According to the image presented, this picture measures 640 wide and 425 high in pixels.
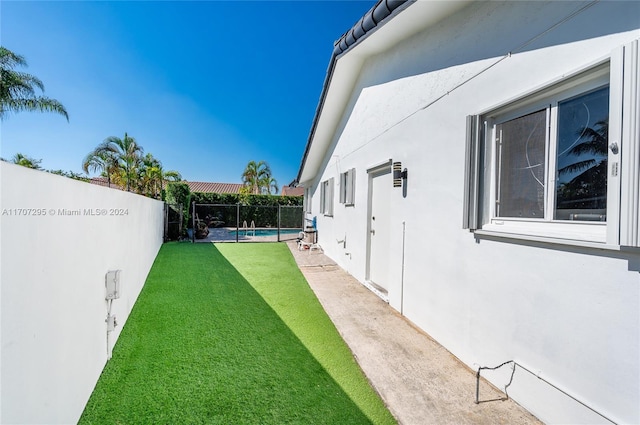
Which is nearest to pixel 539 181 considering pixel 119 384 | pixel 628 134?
pixel 628 134

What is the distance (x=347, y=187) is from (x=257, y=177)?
2666 centimetres

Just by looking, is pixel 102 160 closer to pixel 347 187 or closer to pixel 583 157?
pixel 347 187

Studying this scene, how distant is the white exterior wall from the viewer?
4.17ft

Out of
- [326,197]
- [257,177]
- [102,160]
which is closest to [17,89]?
[102,160]

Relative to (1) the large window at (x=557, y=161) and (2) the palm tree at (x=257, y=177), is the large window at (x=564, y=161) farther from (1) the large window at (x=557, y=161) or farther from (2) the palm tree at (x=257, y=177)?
(2) the palm tree at (x=257, y=177)

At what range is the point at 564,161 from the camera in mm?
2385

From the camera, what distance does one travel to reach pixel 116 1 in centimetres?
697

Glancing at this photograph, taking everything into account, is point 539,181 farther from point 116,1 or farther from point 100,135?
point 100,135

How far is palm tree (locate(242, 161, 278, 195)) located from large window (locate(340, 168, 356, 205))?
25544 millimetres

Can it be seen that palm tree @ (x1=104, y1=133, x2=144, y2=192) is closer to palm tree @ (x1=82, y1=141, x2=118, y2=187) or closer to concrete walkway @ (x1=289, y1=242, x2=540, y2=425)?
palm tree @ (x1=82, y1=141, x2=118, y2=187)

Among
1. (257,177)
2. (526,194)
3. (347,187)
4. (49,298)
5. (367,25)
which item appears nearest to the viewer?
(49,298)

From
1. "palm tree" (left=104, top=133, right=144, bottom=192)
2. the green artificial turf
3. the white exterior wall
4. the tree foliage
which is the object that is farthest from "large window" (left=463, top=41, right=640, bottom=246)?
"palm tree" (left=104, top=133, right=144, bottom=192)

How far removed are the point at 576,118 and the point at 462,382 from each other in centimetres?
278

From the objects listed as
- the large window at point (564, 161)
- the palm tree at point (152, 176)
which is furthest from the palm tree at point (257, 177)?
the large window at point (564, 161)
